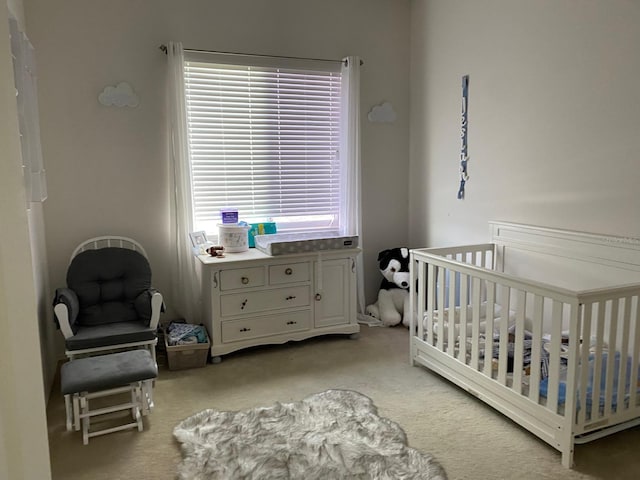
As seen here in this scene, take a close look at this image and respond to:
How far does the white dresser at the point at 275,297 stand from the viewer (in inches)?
128

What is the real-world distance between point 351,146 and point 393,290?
118 cm

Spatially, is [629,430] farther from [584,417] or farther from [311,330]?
[311,330]

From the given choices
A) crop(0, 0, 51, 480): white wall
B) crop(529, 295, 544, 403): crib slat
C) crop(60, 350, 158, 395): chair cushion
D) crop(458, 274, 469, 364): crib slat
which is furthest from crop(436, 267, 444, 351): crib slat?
crop(0, 0, 51, 480): white wall

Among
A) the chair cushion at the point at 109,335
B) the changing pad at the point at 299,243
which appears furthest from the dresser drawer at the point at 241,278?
the chair cushion at the point at 109,335

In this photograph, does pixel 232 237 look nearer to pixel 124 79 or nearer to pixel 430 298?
pixel 124 79

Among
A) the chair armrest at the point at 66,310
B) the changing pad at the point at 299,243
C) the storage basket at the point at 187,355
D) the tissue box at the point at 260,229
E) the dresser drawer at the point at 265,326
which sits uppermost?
the tissue box at the point at 260,229

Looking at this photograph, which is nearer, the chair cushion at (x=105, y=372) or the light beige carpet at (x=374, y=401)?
the light beige carpet at (x=374, y=401)

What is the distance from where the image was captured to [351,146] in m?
3.91

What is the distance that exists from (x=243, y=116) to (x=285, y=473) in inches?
99.2

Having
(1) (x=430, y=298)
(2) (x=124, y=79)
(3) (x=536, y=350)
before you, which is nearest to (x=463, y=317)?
(1) (x=430, y=298)

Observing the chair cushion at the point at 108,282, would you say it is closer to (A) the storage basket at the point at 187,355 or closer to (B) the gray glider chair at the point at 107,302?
(B) the gray glider chair at the point at 107,302

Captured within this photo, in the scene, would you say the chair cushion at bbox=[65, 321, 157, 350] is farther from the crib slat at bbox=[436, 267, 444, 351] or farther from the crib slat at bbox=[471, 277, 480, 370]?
the crib slat at bbox=[471, 277, 480, 370]

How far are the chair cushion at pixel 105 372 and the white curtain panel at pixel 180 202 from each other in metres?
1.06

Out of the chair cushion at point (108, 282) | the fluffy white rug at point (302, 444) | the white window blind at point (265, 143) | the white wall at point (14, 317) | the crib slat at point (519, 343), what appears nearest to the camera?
the white wall at point (14, 317)
